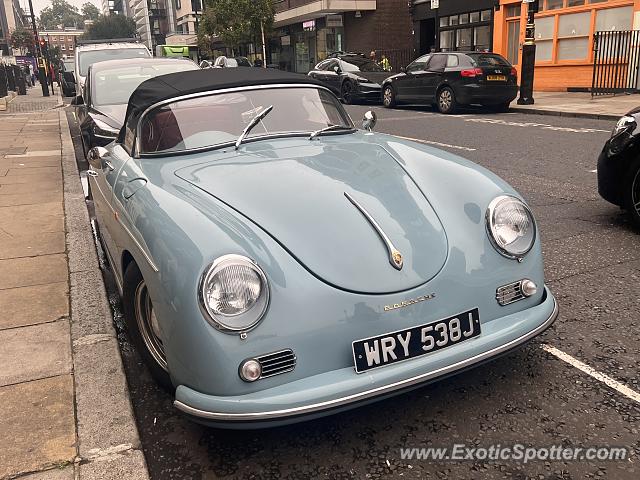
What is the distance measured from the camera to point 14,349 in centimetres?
338

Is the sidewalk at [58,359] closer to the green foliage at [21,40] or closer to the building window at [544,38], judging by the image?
the building window at [544,38]

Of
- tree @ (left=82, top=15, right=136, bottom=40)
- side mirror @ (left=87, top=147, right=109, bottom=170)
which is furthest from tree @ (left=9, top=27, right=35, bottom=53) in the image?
side mirror @ (left=87, top=147, right=109, bottom=170)

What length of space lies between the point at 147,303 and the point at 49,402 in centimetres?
66

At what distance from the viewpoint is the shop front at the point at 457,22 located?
23156mm

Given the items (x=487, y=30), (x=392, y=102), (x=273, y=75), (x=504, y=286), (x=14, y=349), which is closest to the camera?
(x=504, y=286)

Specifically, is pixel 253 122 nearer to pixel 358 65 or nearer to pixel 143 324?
pixel 143 324

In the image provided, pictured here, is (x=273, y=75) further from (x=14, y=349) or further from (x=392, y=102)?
(x=392, y=102)

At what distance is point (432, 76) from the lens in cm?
1550

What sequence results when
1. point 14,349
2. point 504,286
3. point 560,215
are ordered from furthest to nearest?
point 560,215 < point 14,349 < point 504,286

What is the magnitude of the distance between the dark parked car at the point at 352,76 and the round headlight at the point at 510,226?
604 inches

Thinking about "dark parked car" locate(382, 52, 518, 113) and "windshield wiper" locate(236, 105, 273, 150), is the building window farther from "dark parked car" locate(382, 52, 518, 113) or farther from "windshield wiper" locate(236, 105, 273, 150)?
"windshield wiper" locate(236, 105, 273, 150)

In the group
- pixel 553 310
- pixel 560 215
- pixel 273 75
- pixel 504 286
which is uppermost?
pixel 273 75

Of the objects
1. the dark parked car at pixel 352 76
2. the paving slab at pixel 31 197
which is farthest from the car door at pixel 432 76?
the paving slab at pixel 31 197

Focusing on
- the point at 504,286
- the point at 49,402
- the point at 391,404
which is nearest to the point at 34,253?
the point at 49,402
